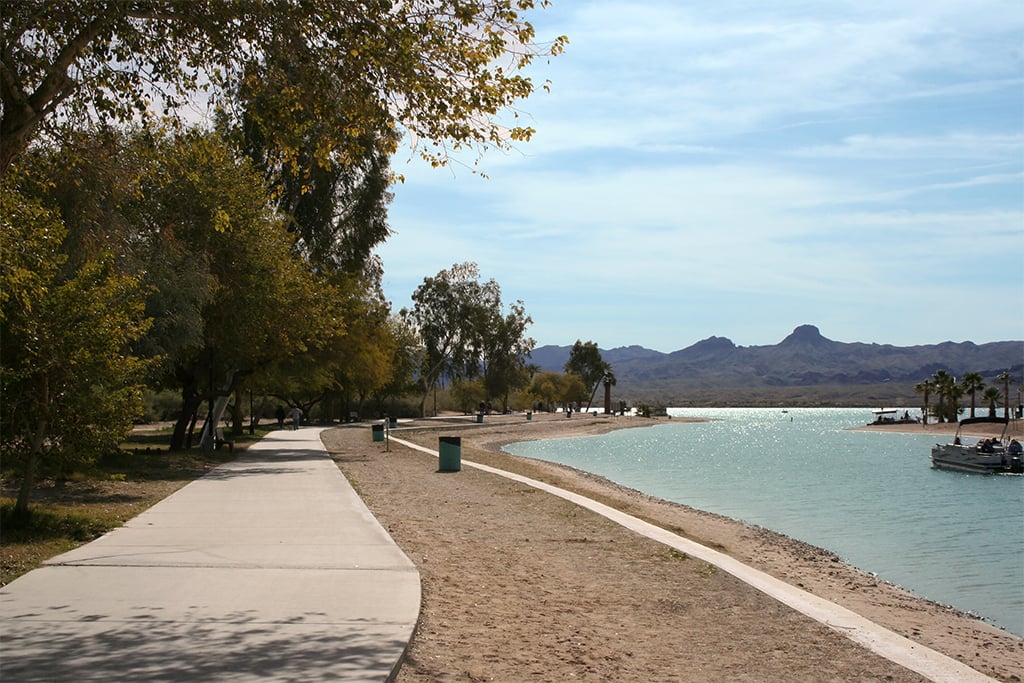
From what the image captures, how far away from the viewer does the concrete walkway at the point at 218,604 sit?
633 centimetres

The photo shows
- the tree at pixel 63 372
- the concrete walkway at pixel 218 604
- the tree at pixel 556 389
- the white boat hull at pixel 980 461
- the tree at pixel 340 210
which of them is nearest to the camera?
the concrete walkway at pixel 218 604

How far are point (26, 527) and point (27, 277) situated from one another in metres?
3.98

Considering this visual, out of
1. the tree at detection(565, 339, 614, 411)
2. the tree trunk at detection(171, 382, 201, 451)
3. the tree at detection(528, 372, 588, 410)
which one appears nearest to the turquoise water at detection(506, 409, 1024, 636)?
the tree trunk at detection(171, 382, 201, 451)

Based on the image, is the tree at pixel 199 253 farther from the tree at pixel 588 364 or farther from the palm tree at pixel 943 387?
the tree at pixel 588 364

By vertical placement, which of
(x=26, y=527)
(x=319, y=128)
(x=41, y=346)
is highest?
(x=319, y=128)

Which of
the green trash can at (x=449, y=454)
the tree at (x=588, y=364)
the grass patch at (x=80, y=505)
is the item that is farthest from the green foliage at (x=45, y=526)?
the tree at (x=588, y=364)

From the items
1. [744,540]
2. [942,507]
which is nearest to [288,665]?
[744,540]

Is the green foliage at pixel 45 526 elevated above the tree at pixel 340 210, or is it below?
below

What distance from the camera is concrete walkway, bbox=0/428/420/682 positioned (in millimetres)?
6328

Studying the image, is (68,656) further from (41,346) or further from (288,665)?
(41,346)

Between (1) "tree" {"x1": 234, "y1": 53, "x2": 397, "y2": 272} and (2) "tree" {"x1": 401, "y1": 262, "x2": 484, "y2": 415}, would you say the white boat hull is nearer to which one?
(1) "tree" {"x1": 234, "y1": 53, "x2": 397, "y2": 272}

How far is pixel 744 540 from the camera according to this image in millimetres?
18719

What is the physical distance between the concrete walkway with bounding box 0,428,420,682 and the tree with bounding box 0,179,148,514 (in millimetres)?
1229

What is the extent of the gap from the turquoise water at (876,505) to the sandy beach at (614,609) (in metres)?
2.05
